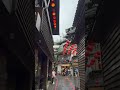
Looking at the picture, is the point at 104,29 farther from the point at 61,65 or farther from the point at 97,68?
the point at 61,65

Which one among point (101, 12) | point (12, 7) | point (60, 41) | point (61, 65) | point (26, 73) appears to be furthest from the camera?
point (60, 41)

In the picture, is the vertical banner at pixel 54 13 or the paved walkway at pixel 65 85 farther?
the paved walkway at pixel 65 85

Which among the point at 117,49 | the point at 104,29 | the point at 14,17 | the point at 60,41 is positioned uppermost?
the point at 60,41

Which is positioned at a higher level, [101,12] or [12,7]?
[101,12]

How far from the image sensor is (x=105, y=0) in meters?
6.65

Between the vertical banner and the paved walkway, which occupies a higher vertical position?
the vertical banner

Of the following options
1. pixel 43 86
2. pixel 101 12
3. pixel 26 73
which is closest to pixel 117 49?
pixel 101 12

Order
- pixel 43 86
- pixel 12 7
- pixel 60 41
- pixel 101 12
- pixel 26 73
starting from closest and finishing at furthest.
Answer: pixel 12 7
pixel 101 12
pixel 26 73
pixel 43 86
pixel 60 41

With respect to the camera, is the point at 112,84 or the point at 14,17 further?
the point at 112,84

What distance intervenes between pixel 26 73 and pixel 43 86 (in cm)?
1190

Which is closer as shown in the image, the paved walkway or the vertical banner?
the vertical banner

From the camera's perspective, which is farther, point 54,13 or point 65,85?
point 65,85

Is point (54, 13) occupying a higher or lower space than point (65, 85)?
higher

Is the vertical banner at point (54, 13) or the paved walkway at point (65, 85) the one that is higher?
the vertical banner at point (54, 13)
